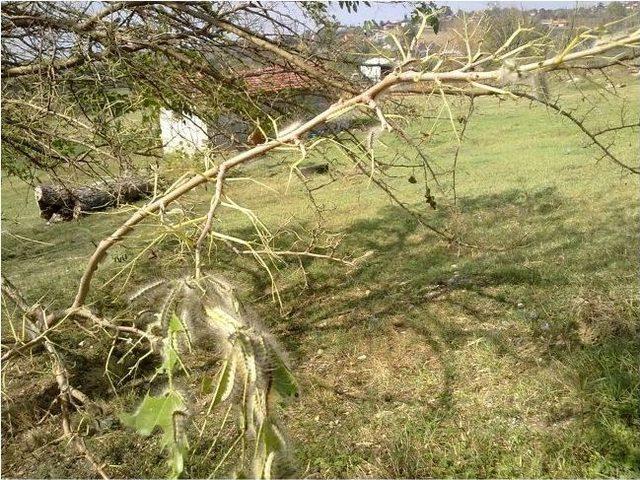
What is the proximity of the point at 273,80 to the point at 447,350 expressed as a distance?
195 cm

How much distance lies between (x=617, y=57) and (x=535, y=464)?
1.91m

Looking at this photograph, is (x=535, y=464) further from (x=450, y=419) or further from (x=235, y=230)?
(x=235, y=230)

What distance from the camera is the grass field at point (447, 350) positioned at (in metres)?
2.57

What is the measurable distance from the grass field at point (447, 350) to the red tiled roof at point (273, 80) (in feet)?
1.77

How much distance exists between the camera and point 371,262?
548 cm

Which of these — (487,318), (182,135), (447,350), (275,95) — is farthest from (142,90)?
(487,318)

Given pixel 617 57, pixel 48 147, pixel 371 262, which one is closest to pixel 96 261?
pixel 617 57

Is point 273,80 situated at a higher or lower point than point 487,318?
higher

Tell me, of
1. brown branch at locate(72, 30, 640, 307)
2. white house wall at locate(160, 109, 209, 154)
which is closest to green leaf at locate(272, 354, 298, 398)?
brown branch at locate(72, 30, 640, 307)

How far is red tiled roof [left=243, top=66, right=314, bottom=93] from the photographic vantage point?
3689mm

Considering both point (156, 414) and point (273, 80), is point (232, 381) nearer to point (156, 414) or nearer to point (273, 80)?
point (156, 414)

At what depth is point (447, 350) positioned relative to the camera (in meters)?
3.55

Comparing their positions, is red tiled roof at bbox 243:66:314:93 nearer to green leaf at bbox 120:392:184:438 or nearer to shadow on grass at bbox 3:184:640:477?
shadow on grass at bbox 3:184:640:477

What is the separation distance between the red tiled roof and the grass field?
0.54 meters
